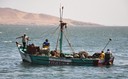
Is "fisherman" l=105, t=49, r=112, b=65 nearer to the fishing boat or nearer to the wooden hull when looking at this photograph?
the fishing boat

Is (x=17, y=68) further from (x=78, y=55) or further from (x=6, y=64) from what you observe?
(x=78, y=55)

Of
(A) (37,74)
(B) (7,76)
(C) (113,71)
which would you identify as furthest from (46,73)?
(C) (113,71)

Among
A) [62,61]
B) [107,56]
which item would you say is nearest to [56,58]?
[62,61]

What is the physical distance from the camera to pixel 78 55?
4728cm

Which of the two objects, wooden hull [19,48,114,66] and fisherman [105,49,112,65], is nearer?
wooden hull [19,48,114,66]

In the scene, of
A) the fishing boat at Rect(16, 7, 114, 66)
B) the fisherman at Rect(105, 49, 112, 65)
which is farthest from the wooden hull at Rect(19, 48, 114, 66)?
the fisherman at Rect(105, 49, 112, 65)

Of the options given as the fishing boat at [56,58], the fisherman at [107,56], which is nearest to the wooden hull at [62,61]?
the fishing boat at [56,58]

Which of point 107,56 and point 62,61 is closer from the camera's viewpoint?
point 62,61

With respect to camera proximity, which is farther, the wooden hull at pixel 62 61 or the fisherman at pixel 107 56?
the fisherman at pixel 107 56

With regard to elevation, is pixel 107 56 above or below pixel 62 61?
above

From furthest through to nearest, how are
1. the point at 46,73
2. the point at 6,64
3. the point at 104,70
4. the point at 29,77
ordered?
the point at 6,64
the point at 104,70
the point at 46,73
the point at 29,77

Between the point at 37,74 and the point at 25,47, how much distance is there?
9300mm

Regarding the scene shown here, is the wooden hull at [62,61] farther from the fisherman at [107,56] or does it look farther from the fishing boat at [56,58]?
the fisherman at [107,56]

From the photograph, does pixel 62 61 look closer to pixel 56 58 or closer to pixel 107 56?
pixel 56 58
